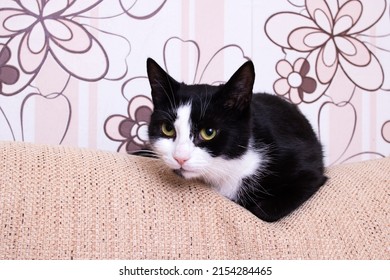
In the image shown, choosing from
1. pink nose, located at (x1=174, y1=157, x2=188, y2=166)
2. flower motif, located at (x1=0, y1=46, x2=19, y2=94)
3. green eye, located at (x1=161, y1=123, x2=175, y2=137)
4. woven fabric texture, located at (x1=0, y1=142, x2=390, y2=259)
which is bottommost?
woven fabric texture, located at (x1=0, y1=142, x2=390, y2=259)

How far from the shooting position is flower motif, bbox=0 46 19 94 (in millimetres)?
1302

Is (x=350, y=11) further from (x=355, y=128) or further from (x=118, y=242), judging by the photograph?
(x=118, y=242)

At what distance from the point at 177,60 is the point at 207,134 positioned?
0.64 metres

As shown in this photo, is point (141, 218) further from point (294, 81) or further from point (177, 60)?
point (294, 81)

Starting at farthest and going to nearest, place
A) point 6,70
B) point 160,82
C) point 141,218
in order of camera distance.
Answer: point 6,70 → point 160,82 → point 141,218

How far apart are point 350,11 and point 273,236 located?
115 centimetres

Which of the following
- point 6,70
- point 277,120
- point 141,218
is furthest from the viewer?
point 6,70

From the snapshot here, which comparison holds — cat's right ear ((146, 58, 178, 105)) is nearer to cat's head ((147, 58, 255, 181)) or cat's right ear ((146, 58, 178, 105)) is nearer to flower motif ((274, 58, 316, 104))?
cat's head ((147, 58, 255, 181))

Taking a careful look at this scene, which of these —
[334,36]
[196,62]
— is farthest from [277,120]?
[334,36]

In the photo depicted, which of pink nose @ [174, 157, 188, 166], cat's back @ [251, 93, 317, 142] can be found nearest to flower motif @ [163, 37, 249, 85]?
cat's back @ [251, 93, 317, 142]

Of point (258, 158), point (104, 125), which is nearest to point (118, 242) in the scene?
point (258, 158)

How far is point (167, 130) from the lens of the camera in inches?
35.8

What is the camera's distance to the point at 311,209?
88 centimetres

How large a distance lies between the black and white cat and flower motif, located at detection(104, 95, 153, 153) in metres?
0.43
